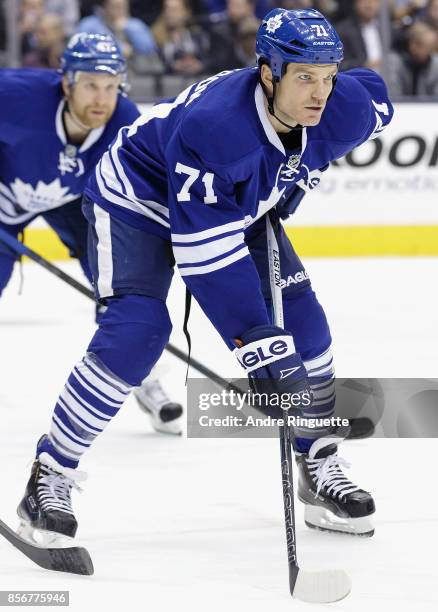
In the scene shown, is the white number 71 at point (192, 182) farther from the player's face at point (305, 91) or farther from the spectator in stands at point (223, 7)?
the spectator in stands at point (223, 7)

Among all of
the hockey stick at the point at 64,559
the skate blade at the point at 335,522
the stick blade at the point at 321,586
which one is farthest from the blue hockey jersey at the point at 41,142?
the stick blade at the point at 321,586

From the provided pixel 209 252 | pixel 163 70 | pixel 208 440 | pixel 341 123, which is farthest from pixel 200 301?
pixel 163 70

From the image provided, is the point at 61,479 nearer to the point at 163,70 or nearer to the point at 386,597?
the point at 386,597

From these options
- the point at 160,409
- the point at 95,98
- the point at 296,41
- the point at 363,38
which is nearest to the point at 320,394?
the point at 296,41

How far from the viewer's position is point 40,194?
148 inches

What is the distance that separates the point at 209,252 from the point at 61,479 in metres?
0.54

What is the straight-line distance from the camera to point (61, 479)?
8.25 feet

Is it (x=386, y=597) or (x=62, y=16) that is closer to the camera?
(x=386, y=597)

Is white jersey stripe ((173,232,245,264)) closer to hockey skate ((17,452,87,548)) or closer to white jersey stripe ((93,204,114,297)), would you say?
white jersey stripe ((93,204,114,297))

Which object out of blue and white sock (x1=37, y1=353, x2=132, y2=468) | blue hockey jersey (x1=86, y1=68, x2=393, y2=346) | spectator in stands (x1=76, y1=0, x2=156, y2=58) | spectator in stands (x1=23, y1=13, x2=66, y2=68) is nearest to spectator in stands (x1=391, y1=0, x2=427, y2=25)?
spectator in stands (x1=76, y1=0, x2=156, y2=58)

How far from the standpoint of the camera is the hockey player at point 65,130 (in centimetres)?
359

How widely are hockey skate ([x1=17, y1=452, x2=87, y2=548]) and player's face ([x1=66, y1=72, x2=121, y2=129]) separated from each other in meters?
1.31

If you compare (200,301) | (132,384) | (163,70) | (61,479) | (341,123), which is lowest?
(163,70)

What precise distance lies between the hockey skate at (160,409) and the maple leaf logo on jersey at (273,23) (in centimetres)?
138
